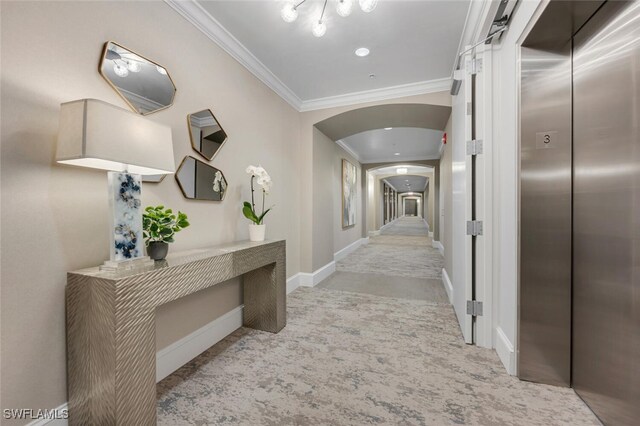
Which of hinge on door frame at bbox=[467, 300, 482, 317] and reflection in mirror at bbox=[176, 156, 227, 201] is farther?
hinge on door frame at bbox=[467, 300, 482, 317]

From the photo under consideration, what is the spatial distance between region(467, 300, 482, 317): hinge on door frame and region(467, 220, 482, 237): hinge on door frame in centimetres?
55

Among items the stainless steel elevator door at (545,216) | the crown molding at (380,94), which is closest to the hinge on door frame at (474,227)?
the stainless steel elevator door at (545,216)

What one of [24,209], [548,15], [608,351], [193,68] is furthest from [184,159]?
[608,351]

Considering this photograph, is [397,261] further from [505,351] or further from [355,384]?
[355,384]

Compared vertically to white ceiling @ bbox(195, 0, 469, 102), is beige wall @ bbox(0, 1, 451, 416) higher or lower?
lower

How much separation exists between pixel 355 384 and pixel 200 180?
6.10ft

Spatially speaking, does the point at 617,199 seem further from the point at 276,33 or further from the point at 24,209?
the point at 24,209

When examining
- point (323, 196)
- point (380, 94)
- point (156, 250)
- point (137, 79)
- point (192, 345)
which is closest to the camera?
point (156, 250)

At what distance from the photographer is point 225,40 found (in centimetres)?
229

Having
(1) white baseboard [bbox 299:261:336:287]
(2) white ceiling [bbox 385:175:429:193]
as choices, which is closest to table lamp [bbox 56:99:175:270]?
(1) white baseboard [bbox 299:261:336:287]

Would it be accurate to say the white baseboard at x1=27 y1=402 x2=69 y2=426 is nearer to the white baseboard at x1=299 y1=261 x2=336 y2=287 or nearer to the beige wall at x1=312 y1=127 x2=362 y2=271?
the white baseboard at x1=299 y1=261 x2=336 y2=287

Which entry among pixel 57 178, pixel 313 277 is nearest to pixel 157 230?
pixel 57 178

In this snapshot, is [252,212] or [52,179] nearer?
[52,179]

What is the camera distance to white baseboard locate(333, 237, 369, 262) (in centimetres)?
566
